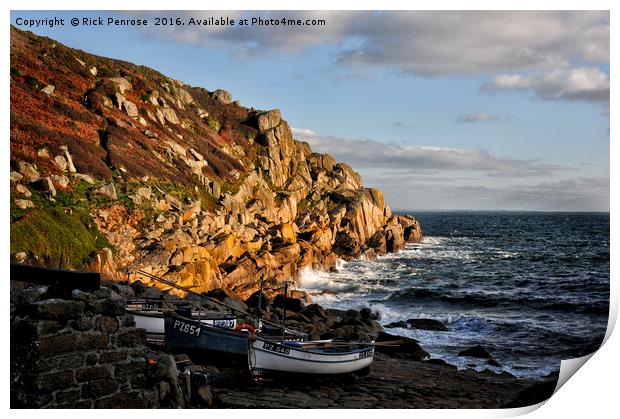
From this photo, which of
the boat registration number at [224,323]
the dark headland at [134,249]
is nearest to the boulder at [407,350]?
the dark headland at [134,249]

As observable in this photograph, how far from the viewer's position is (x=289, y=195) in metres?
38.2

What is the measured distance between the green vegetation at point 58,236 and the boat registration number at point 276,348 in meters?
4.42

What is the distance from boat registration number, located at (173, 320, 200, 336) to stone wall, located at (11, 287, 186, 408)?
522cm

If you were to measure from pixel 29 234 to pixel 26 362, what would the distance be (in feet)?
12.6

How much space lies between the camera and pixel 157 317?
15164 millimetres

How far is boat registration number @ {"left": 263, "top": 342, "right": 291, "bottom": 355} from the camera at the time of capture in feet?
45.3

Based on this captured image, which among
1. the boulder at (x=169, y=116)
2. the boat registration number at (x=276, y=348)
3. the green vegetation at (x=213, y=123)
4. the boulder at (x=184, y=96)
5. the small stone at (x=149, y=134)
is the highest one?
the boulder at (x=184, y=96)

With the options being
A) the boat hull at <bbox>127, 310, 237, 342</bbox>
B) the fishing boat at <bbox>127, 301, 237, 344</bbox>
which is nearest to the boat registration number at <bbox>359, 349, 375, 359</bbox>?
the fishing boat at <bbox>127, 301, 237, 344</bbox>

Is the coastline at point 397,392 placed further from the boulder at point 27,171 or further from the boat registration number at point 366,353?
the boulder at point 27,171

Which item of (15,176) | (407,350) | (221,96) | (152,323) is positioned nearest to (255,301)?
(407,350)

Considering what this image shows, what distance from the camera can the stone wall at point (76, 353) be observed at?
26.7 feet

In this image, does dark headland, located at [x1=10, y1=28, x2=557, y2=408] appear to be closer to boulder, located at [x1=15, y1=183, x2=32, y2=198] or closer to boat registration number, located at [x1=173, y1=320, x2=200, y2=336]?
boulder, located at [x1=15, y1=183, x2=32, y2=198]

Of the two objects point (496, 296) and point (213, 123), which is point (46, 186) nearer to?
point (213, 123)
